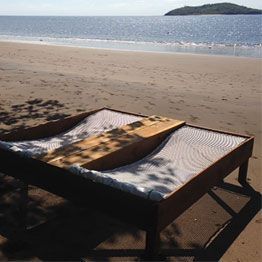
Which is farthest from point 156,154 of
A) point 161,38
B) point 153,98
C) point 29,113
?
point 161,38

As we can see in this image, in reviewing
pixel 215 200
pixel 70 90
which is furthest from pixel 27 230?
pixel 70 90

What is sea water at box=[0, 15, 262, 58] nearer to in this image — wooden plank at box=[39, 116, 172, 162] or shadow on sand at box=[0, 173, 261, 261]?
wooden plank at box=[39, 116, 172, 162]

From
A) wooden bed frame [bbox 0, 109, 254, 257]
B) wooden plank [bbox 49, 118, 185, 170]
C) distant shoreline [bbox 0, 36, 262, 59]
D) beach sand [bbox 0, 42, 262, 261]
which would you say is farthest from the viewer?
distant shoreline [bbox 0, 36, 262, 59]

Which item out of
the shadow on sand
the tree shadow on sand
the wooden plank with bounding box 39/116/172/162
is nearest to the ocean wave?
the tree shadow on sand

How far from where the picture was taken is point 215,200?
536 cm

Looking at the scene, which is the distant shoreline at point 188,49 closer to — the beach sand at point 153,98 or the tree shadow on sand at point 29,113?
the beach sand at point 153,98

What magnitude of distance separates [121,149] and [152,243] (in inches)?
57.4

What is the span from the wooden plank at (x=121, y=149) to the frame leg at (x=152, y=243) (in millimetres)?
1090

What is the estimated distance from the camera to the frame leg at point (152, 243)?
3.61m

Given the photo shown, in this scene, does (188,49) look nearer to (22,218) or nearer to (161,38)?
(161,38)

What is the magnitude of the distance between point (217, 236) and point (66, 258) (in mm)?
1667

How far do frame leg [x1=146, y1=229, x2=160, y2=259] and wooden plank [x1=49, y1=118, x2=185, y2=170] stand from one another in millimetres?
1090

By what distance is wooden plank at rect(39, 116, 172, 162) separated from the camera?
15.0 feet

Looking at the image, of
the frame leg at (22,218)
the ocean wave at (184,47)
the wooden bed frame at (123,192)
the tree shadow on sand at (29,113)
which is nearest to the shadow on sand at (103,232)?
the frame leg at (22,218)
